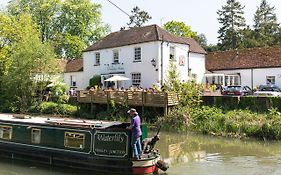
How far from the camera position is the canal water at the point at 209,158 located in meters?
13.2

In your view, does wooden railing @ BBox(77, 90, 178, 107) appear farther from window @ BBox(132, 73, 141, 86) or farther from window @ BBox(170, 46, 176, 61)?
window @ BBox(170, 46, 176, 61)

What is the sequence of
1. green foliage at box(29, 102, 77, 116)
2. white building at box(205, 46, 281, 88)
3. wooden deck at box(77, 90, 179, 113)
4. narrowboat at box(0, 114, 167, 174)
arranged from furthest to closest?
white building at box(205, 46, 281, 88) < green foliage at box(29, 102, 77, 116) < wooden deck at box(77, 90, 179, 113) < narrowboat at box(0, 114, 167, 174)

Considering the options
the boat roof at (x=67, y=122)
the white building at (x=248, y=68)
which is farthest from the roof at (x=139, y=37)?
the boat roof at (x=67, y=122)

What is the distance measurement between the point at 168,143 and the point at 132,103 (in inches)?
262

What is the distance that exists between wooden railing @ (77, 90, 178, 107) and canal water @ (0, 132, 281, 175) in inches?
141

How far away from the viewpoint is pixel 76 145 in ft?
44.0

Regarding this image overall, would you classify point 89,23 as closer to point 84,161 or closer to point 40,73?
point 40,73

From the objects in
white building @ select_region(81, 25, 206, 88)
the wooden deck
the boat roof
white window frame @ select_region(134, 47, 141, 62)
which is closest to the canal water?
the boat roof

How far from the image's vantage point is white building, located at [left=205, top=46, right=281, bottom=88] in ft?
116

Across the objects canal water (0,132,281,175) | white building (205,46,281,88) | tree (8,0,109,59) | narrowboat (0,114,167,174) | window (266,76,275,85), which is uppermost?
tree (8,0,109,59)

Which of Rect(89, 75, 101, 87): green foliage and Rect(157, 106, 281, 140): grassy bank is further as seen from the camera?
Rect(89, 75, 101, 87): green foliage

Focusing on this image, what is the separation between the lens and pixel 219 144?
1856cm

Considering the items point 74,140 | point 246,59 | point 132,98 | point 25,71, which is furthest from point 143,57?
point 74,140

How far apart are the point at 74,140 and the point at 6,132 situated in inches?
138
